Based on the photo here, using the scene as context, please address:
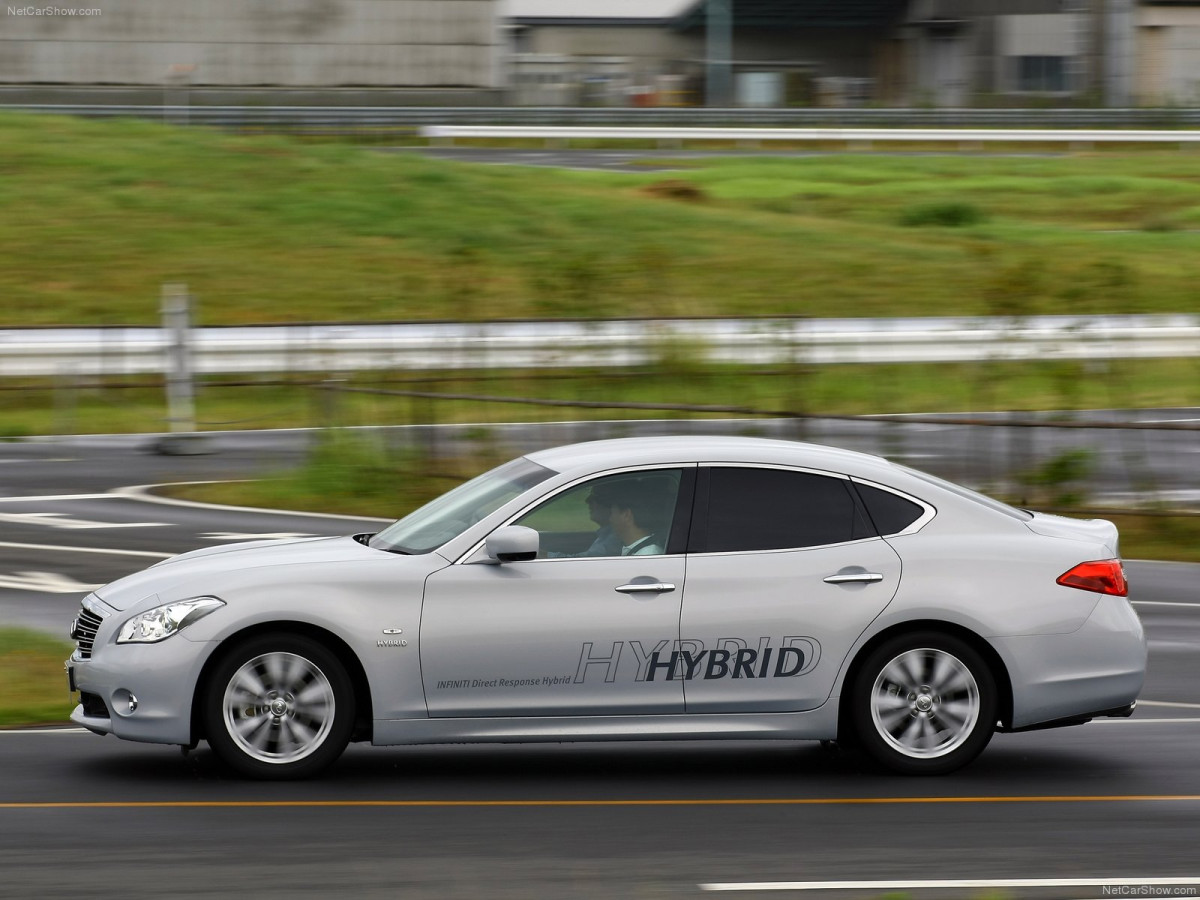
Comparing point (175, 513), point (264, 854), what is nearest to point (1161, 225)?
point (175, 513)

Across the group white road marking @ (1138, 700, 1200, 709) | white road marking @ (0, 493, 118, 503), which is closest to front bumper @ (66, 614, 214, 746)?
white road marking @ (1138, 700, 1200, 709)

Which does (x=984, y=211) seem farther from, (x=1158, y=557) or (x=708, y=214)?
(x=1158, y=557)

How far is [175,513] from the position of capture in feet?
53.8

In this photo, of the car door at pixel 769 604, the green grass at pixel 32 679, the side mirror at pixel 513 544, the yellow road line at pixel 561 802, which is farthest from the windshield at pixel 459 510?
the green grass at pixel 32 679

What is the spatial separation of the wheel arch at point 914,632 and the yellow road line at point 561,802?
0.39m

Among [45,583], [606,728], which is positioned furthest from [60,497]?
[606,728]

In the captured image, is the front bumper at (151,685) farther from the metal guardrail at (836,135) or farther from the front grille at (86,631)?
the metal guardrail at (836,135)

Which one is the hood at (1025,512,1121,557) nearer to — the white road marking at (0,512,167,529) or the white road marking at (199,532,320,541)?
the white road marking at (199,532,320,541)

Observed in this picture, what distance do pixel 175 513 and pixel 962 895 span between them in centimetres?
1141

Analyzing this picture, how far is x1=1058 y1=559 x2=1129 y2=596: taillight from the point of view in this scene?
801cm

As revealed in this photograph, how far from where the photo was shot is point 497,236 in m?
30.1

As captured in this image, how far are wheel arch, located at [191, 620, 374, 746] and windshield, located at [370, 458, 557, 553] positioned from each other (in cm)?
56

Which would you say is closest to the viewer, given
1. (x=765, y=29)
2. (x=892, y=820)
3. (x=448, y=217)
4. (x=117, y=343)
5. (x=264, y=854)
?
(x=264, y=854)

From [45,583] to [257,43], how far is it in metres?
41.0
